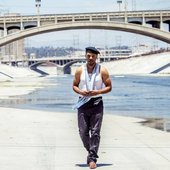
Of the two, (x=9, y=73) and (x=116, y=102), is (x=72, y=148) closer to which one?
(x=116, y=102)

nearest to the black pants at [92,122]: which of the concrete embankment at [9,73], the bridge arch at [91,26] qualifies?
the bridge arch at [91,26]

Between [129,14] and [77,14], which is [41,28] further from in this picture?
[129,14]

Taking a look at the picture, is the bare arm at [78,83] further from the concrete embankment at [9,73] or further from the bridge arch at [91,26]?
the concrete embankment at [9,73]

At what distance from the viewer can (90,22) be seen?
8975 cm

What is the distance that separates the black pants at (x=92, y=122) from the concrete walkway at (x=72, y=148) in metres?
0.32

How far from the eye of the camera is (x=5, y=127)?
14.2m

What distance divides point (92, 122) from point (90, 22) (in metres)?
82.3

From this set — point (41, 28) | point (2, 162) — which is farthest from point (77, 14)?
point (2, 162)

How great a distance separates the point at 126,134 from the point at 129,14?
259 feet

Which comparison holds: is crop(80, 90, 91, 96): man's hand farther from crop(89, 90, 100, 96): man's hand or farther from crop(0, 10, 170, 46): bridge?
crop(0, 10, 170, 46): bridge

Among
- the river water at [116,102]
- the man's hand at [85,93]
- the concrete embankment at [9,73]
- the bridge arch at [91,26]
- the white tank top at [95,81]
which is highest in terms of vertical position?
the bridge arch at [91,26]

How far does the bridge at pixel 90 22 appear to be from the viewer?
288 feet

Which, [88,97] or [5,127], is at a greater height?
[88,97]

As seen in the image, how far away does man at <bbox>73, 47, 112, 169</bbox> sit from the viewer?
814 centimetres
